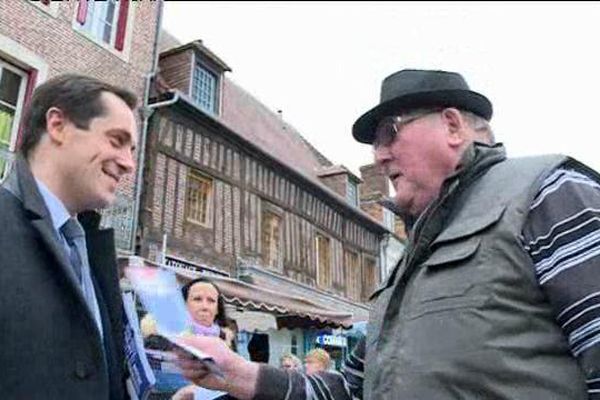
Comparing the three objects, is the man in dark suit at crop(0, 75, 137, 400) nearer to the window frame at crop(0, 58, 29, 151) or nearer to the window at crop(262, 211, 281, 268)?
the window frame at crop(0, 58, 29, 151)

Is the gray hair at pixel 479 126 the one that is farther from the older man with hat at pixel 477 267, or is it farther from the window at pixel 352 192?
the window at pixel 352 192

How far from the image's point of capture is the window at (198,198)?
10258 mm

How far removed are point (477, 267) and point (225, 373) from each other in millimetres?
903

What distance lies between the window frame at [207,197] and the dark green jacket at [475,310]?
887 cm

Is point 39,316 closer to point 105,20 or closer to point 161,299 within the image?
point 161,299

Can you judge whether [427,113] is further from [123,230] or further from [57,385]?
[123,230]

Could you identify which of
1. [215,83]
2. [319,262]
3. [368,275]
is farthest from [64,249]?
[368,275]

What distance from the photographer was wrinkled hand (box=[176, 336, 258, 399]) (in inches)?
67.0

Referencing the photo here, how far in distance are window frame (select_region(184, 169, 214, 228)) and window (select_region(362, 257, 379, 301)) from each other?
7259 millimetres

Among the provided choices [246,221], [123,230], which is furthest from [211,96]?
[123,230]

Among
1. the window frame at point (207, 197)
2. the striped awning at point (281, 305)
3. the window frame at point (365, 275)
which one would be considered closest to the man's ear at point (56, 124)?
the striped awning at point (281, 305)

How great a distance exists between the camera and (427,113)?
1644mm

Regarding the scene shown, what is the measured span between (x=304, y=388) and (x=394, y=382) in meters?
0.56

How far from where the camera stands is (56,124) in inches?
55.7
